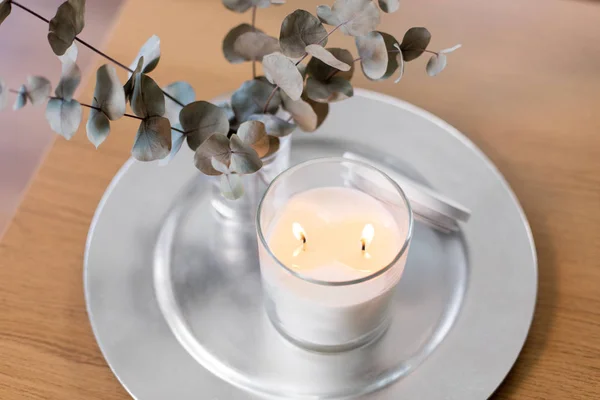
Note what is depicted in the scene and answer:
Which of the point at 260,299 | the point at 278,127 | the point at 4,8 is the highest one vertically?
the point at 4,8

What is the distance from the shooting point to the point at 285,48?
392 millimetres

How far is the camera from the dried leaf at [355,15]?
1.25ft

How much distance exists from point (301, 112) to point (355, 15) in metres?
0.10

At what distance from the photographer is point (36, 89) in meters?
0.37

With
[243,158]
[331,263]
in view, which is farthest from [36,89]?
[331,263]

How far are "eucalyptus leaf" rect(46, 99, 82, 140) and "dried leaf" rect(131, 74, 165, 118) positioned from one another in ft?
0.11

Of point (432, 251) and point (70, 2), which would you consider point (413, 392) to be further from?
point (70, 2)

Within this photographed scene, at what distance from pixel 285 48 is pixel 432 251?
0.23m

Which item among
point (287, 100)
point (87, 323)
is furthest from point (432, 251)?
point (87, 323)

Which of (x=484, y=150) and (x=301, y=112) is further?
(x=484, y=150)

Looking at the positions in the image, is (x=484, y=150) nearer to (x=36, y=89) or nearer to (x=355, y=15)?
(x=355, y=15)

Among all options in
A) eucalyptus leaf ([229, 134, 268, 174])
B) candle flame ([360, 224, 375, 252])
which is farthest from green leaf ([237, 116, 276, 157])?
candle flame ([360, 224, 375, 252])

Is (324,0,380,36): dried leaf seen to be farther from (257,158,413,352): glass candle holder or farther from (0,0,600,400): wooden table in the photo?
(0,0,600,400): wooden table

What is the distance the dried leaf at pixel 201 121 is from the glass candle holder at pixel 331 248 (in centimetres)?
6
